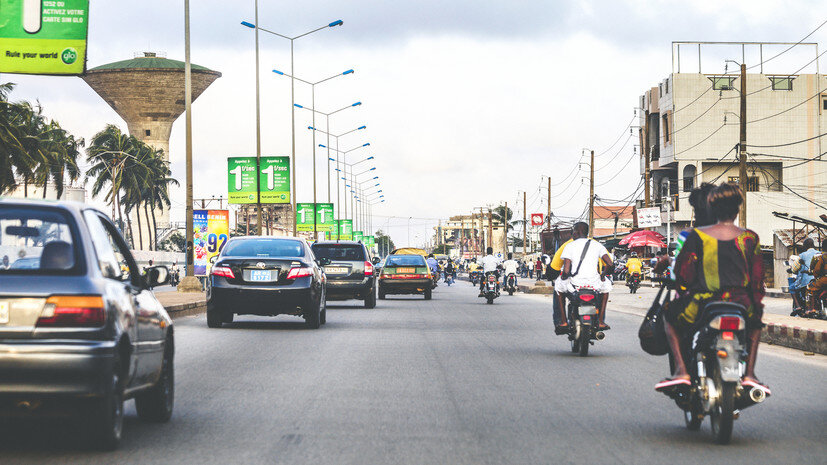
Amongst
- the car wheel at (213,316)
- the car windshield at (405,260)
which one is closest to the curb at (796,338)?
the car wheel at (213,316)

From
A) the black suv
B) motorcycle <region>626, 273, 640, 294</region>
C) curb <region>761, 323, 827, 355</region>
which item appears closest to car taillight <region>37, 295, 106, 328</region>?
curb <region>761, 323, 827, 355</region>

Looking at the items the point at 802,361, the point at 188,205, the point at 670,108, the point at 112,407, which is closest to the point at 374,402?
the point at 112,407

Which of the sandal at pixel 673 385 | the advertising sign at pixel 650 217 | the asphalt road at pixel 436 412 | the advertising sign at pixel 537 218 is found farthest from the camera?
the advertising sign at pixel 537 218

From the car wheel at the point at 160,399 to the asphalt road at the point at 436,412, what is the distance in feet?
0.44

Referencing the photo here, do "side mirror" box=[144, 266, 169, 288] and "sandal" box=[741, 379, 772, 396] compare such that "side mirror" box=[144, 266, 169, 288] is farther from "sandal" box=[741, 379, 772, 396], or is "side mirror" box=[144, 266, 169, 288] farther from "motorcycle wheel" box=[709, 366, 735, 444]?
"sandal" box=[741, 379, 772, 396]

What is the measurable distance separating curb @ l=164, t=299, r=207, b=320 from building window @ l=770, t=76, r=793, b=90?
2049 inches

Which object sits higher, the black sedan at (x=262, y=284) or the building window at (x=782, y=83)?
the building window at (x=782, y=83)

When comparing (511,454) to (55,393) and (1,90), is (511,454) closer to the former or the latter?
(55,393)

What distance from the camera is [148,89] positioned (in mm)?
116062

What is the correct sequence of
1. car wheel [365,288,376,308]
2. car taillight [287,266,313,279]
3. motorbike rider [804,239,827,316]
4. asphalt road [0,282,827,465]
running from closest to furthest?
1. asphalt road [0,282,827,465]
2. car taillight [287,266,313,279]
3. motorbike rider [804,239,827,316]
4. car wheel [365,288,376,308]

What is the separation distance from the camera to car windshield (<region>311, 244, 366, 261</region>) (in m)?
28.6

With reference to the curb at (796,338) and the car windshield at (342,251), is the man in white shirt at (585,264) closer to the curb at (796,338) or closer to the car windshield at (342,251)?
the curb at (796,338)

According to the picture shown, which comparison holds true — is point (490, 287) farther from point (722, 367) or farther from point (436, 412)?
point (722, 367)

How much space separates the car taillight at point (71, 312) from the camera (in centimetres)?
626
